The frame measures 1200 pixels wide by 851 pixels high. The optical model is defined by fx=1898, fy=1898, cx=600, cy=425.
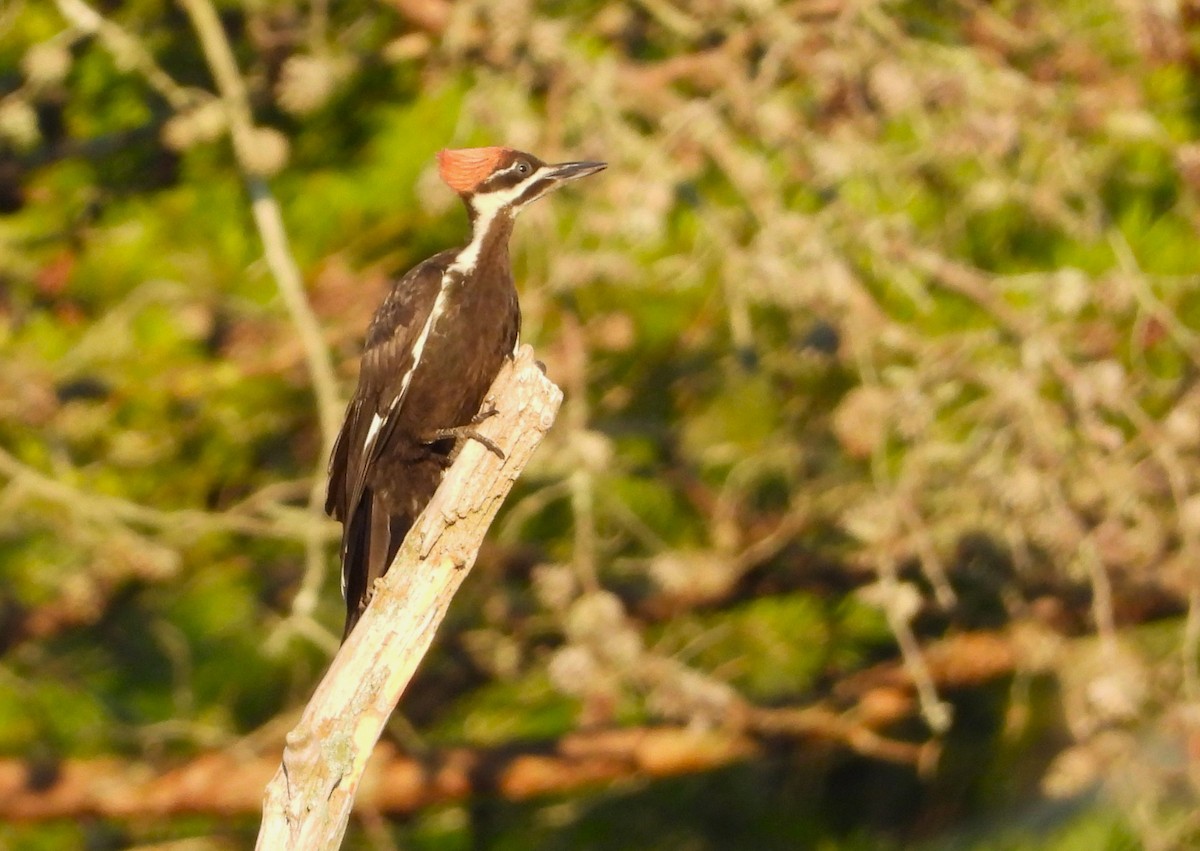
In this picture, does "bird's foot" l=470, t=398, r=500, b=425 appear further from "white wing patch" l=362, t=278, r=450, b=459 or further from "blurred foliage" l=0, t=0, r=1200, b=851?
"blurred foliage" l=0, t=0, r=1200, b=851

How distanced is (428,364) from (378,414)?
0.18 m

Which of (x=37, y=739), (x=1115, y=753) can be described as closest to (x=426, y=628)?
(x=1115, y=753)

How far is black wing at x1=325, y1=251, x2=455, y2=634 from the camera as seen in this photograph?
11.9ft

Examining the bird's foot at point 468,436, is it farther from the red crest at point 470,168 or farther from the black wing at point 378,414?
the red crest at point 470,168

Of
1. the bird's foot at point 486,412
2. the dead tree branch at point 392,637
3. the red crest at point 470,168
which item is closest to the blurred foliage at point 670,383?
the red crest at point 470,168

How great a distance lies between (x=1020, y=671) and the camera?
206 inches

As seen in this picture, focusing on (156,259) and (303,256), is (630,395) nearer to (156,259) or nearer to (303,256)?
(303,256)

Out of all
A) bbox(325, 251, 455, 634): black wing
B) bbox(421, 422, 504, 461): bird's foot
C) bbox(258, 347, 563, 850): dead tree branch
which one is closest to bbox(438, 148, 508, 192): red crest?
bbox(325, 251, 455, 634): black wing

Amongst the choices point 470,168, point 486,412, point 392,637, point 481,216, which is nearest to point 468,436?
point 486,412

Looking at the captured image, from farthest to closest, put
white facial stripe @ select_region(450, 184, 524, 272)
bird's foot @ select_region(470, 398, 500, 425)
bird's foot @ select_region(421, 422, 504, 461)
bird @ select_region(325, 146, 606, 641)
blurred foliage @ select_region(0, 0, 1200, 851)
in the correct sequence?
blurred foliage @ select_region(0, 0, 1200, 851) → white facial stripe @ select_region(450, 184, 524, 272) → bird @ select_region(325, 146, 606, 641) → bird's foot @ select_region(470, 398, 500, 425) → bird's foot @ select_region(421, 422, 504, 461)

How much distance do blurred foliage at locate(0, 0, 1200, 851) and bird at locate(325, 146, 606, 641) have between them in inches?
14.5

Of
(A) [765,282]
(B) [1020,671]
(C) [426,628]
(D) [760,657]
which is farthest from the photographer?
(D) [760,657]

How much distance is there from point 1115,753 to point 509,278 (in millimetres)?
1848

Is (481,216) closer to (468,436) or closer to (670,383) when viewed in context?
(468,436)
